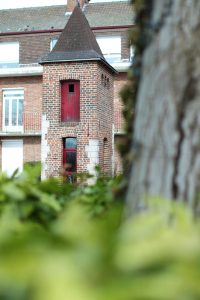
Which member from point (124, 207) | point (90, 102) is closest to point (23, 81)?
point (90, 102)

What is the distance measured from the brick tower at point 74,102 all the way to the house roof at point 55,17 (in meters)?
10.5

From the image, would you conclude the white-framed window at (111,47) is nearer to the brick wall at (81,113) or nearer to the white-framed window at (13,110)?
the white-framed window at (13,110)

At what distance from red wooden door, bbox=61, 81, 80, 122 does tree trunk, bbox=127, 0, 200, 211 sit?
84.2 ft

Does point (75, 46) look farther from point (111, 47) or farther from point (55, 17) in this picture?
point (55, 17)

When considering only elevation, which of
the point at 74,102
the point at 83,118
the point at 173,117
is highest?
the point at 74,102

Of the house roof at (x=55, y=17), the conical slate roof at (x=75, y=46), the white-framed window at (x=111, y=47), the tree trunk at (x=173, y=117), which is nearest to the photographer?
the tree trunk at (x=173, y=117)

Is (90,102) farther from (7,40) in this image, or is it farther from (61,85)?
(7,40)

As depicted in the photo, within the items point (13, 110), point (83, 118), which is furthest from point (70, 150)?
point (13, 110)

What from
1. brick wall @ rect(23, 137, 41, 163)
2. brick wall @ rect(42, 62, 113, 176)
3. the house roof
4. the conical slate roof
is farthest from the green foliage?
the house roof

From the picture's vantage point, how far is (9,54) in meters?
36.2

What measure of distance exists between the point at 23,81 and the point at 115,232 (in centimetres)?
3294

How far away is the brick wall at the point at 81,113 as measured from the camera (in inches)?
1027

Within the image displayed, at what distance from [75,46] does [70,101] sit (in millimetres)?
2540

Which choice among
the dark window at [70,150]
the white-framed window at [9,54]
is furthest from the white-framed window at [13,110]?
the dark window at [70,150]
